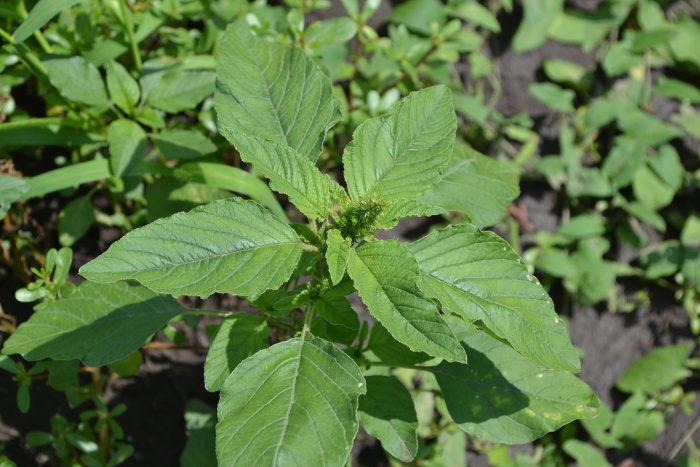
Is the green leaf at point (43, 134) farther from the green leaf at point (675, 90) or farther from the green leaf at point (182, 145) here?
the green leaf at point (675, 90)

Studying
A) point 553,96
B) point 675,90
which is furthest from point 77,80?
point 675,90

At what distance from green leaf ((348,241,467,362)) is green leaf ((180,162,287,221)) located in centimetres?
89

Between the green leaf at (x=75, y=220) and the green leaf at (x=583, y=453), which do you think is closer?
the green leaf at (x=75, y=220)

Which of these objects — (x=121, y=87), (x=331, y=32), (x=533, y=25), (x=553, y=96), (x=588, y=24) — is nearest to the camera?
(x=121, y=87)

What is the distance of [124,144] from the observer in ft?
6.74

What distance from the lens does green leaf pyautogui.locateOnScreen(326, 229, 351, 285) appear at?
1.27 meters

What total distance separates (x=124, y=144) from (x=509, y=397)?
1.54 m

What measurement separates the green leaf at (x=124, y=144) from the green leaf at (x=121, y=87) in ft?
0.23

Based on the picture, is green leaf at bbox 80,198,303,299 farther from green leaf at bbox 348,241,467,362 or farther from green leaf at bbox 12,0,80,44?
green leaf at bbox 12,0,80,44

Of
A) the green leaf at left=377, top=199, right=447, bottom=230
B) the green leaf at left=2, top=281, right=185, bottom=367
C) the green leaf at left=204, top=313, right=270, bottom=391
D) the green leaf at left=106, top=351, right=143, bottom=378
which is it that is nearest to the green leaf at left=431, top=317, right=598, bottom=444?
the green leaf at left=377, top=199, right=447, bottom=230

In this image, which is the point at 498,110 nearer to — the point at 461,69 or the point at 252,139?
the point at 461,69

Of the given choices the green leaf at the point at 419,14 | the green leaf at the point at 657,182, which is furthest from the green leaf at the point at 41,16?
the green leaf at the point at 657,182

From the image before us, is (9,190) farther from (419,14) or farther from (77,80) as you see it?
(419,14)

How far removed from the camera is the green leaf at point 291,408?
1215 mm
